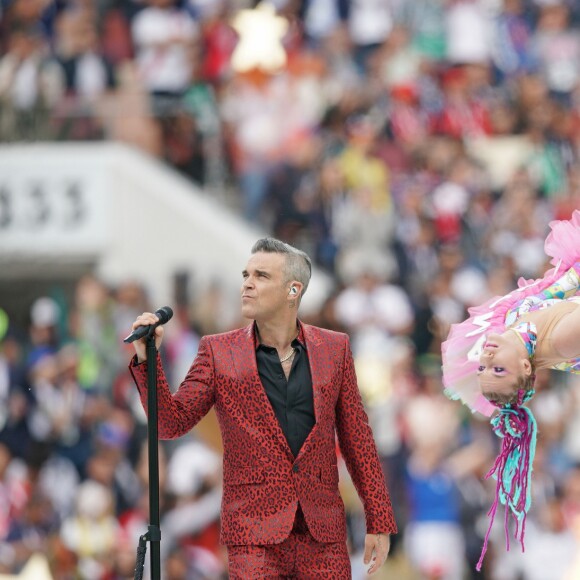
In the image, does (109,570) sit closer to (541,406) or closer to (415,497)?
(415,497)

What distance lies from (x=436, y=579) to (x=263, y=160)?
4451mm

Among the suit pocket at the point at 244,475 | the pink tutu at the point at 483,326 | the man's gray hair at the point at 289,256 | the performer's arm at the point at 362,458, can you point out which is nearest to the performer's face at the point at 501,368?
the pink tutu at the point at 483,326

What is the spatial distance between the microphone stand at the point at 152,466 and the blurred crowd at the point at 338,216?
17.1 ft

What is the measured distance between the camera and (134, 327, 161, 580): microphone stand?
225 inches

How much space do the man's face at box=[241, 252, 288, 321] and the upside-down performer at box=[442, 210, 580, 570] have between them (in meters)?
0.80

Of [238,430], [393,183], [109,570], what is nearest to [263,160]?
[393,183]

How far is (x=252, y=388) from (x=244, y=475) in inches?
→ 13.3

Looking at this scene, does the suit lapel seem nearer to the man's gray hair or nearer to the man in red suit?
the man in red suit

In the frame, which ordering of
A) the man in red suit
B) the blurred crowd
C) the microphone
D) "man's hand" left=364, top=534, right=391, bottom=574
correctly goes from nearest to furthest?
the microphone, the man in red suit, "man's hand" left=364, top=534, right=391, bottom=574, the blurred crowd

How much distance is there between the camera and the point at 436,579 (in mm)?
11078

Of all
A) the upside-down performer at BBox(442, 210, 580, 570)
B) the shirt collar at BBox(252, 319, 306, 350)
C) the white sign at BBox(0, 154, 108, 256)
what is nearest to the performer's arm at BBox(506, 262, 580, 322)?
the upside-down performer at BBox(442, 210, 580, 570)

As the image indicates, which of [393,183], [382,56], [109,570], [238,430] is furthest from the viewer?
[382,56]

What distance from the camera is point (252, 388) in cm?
603

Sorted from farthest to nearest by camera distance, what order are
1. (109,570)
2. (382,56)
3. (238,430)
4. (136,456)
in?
(382,56) → (136,456) → (109,570) → (238,430)
